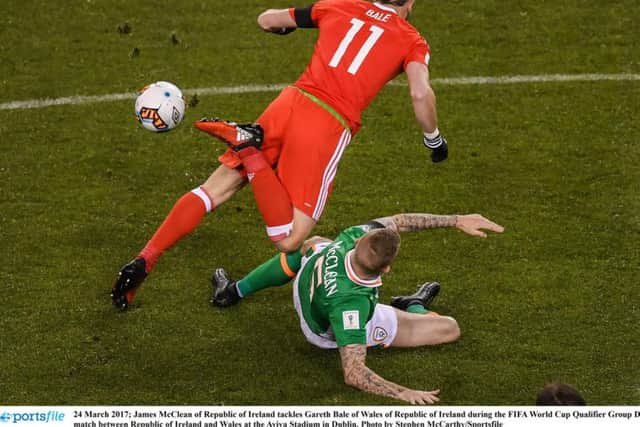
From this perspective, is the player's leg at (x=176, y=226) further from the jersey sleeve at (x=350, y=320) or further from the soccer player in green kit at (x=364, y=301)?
the jersey sleeve at (x=350, y=320)

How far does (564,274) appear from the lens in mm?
9375

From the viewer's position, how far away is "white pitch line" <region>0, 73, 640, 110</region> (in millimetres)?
12016

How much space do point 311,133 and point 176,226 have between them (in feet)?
3.77

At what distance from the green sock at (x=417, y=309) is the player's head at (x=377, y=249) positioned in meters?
1.07

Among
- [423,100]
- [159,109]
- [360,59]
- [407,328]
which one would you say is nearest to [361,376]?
[407,328]

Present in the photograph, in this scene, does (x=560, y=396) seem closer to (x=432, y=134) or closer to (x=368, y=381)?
(x=368, y=381)

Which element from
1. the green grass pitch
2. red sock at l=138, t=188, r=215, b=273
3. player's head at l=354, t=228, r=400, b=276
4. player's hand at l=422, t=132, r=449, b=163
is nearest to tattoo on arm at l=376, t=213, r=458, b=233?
player's hand at l=422, t=132, r=449, b=163

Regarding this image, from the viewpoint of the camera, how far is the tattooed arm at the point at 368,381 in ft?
24.8

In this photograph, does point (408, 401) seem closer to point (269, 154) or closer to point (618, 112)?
point (269, 154)

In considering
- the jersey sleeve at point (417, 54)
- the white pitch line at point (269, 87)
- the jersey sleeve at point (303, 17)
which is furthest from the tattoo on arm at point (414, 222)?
the white pitch line at point (269, 87)

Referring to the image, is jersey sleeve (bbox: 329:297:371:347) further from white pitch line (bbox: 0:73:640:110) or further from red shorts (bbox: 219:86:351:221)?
white pitch line (bbox: 0:73:640:110)

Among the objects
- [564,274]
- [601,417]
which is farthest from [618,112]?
[601,417]

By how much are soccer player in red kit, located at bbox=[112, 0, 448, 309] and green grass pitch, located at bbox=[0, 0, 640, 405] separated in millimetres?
723

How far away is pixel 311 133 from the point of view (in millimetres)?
8508
